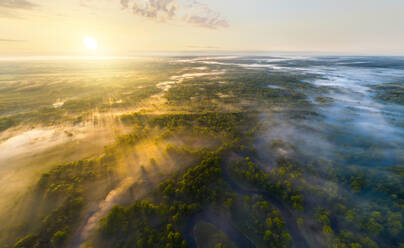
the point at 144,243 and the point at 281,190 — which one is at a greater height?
the point at 281,190

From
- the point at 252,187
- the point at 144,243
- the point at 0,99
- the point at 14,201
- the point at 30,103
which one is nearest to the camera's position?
the point at 144,243

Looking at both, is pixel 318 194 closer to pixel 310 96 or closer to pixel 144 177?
pixel 144 177

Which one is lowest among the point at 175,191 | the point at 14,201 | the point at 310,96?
the point at 14,201

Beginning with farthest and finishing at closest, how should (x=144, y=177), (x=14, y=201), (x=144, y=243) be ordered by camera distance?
(x=144, y=177)
(x=14, y=201)
(x=144, y=243)

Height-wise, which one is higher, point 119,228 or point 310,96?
point 310,96

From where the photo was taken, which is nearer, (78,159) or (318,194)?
(318,194)

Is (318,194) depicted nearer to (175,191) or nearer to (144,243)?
(175,191)

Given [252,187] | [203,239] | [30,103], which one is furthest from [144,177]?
[30,103]

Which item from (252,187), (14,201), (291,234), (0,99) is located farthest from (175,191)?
(0,99)

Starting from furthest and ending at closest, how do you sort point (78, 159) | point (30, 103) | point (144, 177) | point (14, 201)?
point (30, 103), point (78, 159), point (144, 177), point (14, 201)
